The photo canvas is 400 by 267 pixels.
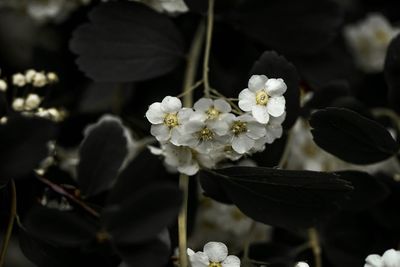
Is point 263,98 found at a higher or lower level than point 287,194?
higher

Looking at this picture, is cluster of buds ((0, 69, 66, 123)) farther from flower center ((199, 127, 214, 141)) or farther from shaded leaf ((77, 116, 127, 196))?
flower center ((199, 127, 214, 141))

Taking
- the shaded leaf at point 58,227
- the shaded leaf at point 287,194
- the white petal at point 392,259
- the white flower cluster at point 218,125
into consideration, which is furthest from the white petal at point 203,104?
the white petal at point 392,259

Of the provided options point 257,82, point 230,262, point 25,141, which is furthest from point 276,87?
point 25,141

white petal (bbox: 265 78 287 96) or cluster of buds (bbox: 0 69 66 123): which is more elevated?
white petal (bbox: 265 78 287 96)

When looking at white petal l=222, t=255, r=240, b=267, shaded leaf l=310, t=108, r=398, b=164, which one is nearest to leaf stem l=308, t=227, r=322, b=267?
shaded leaf l=310, t=108, r=398, b=164

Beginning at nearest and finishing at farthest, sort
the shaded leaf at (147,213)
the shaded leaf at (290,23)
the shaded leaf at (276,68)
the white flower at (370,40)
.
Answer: the shaded leaf at (147,213), the shaded leaf at (276,68), the shaded leaf at (290,23), the white flower at (370,40)

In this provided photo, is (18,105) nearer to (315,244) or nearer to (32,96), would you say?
(32,96)

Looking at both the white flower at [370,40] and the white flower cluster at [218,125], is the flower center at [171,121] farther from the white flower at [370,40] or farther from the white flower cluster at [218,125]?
the white flower at [370,40]
